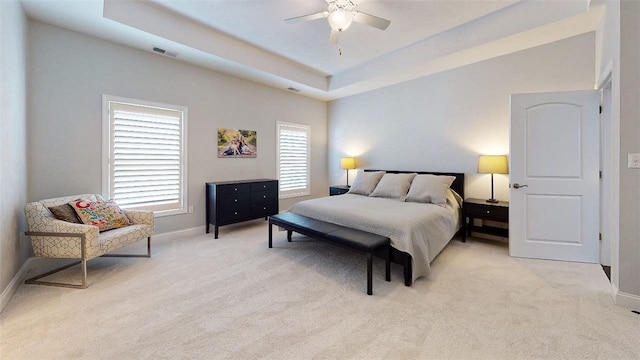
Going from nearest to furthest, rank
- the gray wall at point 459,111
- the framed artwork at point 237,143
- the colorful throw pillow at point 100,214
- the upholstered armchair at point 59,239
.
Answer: the upholstered armchair at point 59,239, the colorful throw pillow at point 100,214, the gray wall at point 459,111, the framed artwork at point 237,143

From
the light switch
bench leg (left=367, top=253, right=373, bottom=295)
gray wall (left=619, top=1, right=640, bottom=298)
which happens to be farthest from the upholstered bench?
the light switch

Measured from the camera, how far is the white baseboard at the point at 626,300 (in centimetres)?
215

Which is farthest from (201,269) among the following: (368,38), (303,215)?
(368,38)

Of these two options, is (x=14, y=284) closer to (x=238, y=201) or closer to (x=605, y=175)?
(x=238, y=201)

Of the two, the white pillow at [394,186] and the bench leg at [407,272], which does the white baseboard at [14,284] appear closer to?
the bench leg at [407,272]

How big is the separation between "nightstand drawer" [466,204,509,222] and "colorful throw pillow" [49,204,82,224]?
4.96m

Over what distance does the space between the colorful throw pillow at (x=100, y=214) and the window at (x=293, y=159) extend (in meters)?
2.99

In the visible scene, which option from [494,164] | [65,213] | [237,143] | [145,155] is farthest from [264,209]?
[494,164]

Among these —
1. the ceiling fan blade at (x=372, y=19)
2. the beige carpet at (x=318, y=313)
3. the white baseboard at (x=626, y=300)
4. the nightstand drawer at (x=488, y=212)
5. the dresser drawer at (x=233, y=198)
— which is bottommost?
the beige carpet at (x=318, y=313)

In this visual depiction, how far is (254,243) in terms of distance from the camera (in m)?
3.96

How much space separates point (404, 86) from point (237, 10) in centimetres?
323

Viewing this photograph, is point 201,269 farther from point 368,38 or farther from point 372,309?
point 368,38

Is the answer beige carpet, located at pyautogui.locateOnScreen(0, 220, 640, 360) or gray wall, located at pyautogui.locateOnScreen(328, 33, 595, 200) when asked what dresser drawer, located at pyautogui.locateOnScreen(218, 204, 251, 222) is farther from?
gray wall, located at pyautogui.locateOnScreen(328, 33, 595, 200)

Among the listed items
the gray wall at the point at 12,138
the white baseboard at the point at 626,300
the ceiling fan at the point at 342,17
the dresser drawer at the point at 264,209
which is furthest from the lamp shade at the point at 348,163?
the gray wall at the point at 12,138
